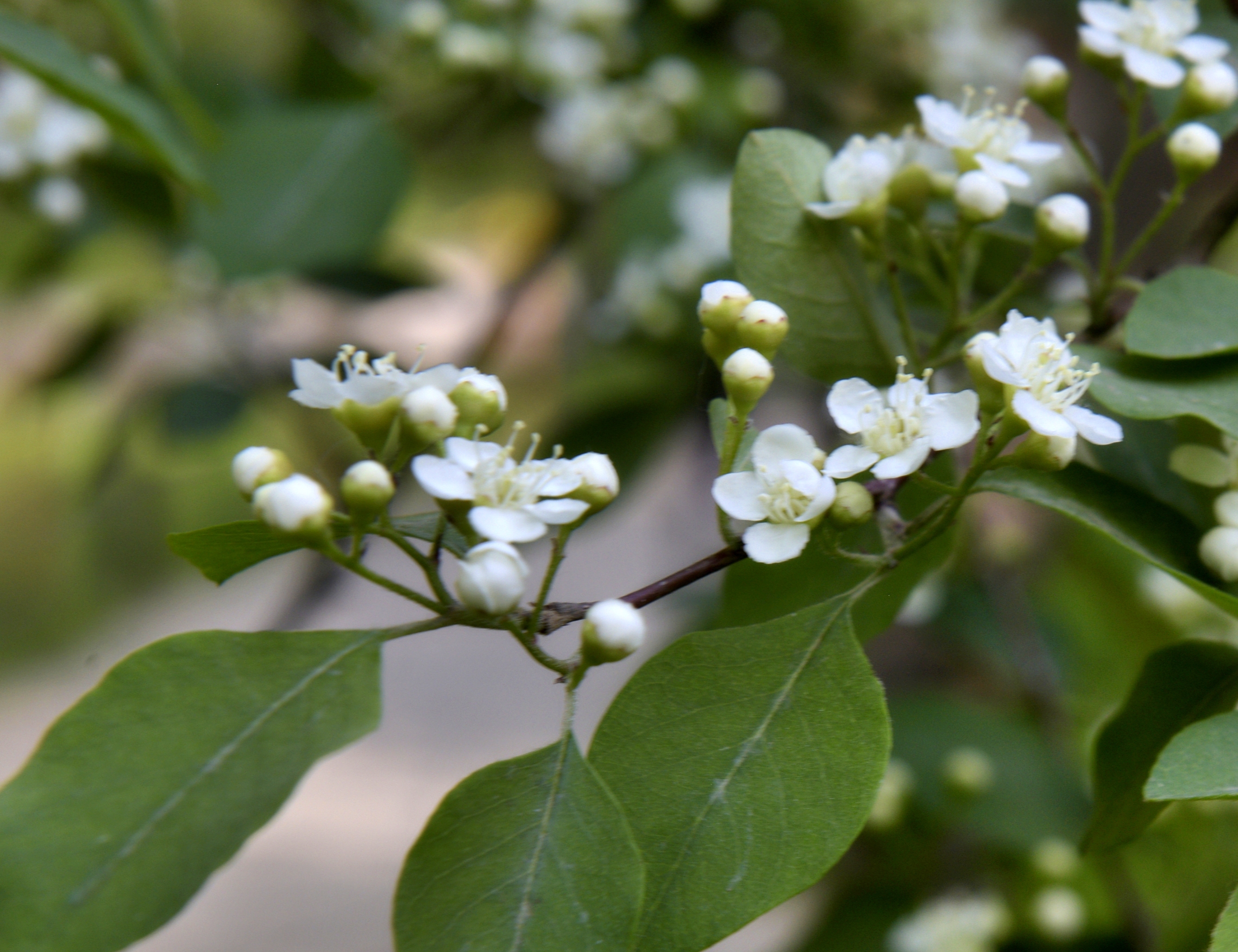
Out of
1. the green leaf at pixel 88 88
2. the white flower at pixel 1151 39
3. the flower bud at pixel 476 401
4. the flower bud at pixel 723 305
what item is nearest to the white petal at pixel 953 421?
the flower bud at pixel 723 305

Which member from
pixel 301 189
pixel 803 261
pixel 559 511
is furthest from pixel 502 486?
pixel 301 189

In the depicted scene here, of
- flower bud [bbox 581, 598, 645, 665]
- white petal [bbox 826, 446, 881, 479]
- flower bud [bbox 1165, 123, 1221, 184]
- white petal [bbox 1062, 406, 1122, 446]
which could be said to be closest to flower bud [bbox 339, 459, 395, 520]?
flower bud [bbox 581, 598, 645, 665]

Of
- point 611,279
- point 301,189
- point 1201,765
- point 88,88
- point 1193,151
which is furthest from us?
point 611,279

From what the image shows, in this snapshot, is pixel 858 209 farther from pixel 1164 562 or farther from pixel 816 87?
pixel 816 87

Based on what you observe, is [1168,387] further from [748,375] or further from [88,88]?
[88,88]

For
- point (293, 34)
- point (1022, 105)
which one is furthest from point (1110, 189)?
point (293, 34)

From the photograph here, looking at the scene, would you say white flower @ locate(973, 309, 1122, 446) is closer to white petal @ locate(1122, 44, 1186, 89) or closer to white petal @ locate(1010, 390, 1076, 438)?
white petal @ locate(1010, 390, 1076, 438)
